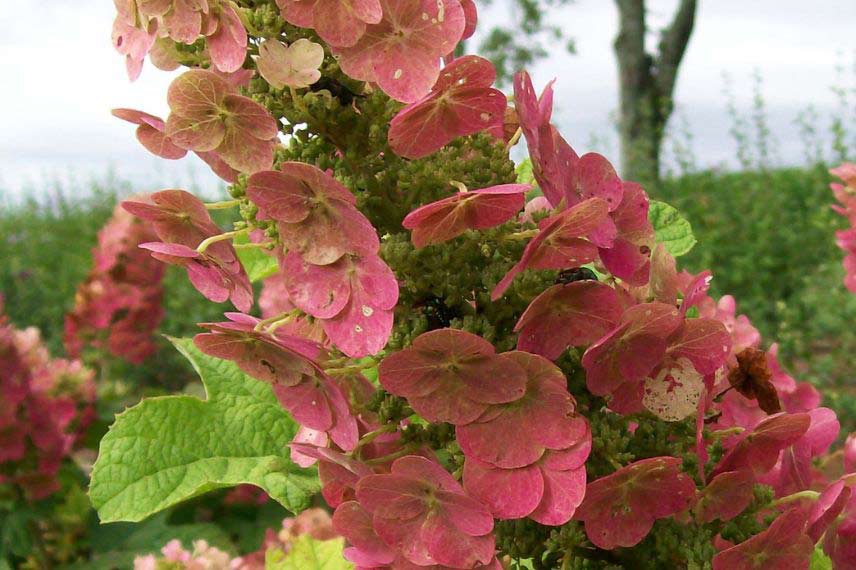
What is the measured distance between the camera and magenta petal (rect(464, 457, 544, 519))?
2.08ft

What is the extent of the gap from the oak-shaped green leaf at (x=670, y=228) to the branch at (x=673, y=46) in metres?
8.96

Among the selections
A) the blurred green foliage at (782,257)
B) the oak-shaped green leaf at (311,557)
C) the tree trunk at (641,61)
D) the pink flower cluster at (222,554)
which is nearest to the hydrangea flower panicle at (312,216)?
the oak-shaped green leaf at (311,557)

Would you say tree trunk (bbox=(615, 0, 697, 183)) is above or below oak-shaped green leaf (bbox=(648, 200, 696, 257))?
below

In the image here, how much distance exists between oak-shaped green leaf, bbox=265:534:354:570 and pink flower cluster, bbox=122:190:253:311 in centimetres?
46

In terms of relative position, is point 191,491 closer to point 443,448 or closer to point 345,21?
point 443,448

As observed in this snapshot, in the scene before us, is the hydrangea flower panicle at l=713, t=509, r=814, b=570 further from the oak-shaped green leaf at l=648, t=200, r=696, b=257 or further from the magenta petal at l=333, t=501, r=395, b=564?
the oak-shaped green leaf at l=648, t=200, r=696, b=257

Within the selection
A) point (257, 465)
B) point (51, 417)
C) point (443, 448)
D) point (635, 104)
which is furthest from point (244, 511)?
point (635, 104)

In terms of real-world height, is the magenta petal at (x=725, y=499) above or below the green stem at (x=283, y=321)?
below

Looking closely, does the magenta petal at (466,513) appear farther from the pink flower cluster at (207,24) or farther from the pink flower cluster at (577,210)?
the pink flower cluster at (207,24)

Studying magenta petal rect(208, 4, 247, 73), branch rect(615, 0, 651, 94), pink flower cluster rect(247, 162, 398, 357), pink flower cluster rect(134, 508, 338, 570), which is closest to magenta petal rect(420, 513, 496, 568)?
pink flower cluster rect(247, 162, 398, 357)

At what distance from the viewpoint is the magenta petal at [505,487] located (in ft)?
2.08

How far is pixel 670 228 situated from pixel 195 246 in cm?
55

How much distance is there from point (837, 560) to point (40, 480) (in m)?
2.16

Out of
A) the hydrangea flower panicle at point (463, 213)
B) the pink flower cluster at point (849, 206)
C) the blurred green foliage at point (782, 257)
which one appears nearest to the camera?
the hydrangea flower panicle at point (463, 213)
